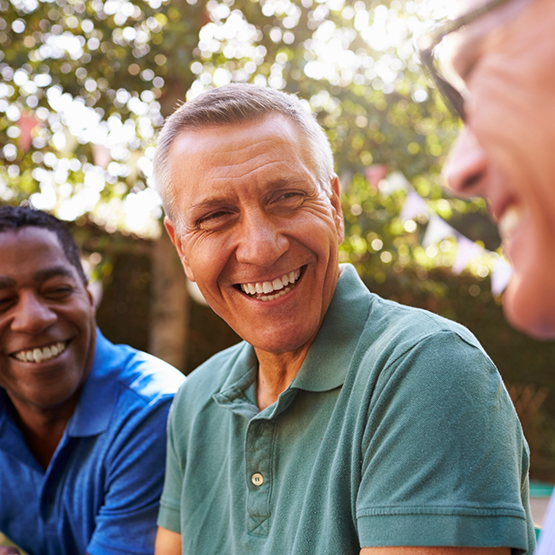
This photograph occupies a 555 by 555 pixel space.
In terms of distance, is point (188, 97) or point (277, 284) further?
point (188, 97)

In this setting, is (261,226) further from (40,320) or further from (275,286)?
(40,320)

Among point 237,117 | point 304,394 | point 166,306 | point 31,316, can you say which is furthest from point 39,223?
point 166,306

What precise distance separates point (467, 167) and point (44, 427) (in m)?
2.15

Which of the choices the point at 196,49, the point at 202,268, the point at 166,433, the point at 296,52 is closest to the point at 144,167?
the point at 196,49

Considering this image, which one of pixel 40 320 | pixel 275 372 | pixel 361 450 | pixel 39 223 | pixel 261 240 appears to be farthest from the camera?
pixel 39 223

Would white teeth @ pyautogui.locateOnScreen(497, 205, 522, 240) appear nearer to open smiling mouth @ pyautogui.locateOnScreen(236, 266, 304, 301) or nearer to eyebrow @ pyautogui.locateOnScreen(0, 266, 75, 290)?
open smiling mouth @ pyautogui.locateOnScreen(236, 266, 304, 301)

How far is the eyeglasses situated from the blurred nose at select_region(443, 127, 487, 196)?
5 cm

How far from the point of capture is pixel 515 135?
0.49m

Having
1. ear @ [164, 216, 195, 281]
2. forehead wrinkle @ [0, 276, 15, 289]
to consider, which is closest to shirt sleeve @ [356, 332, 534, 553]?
ear @ [164, 216, 195, 281]

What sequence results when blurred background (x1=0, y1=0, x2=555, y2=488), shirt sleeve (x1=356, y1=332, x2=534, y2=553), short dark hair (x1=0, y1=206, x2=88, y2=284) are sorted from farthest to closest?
blurred background (x1=0, y1=0, x2=555, y2=488) < short dark hair (x1=0, y1=206, x2=88, y2=284) < shirt sleeve (x1=356, y1=332, x2=534, y2=553)

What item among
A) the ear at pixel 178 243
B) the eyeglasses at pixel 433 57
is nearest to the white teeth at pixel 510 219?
the eyeglasses at pixel 433 57

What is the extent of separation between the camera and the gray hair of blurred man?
4.95ft

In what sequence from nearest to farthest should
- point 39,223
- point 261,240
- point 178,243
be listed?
point 261,240, point 178,243, point 39,223

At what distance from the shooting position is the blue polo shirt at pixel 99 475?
1950mm
